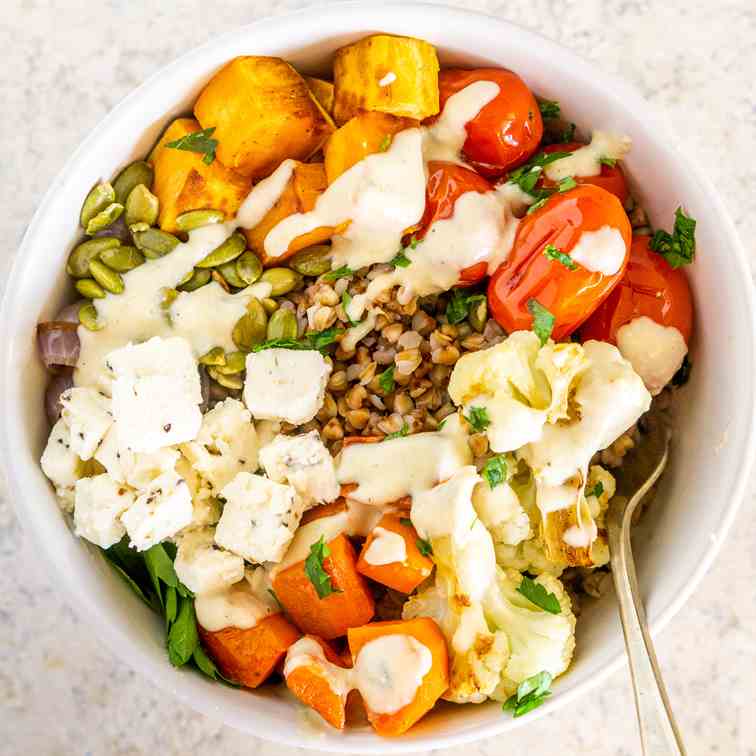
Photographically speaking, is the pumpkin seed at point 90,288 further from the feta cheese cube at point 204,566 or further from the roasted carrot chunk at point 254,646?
the roasted carrot chunk at point 254,646

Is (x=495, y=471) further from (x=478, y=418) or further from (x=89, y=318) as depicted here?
(x=89, y=318)

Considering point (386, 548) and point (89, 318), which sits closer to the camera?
point (386, 548)

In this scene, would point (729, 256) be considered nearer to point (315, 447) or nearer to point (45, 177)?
point (315, 447)

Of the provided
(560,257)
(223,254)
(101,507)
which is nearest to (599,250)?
(560,257)

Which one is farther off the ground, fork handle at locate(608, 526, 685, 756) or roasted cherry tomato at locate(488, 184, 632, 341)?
roasted cherry tomato at locate(488, 184, 632, 341)

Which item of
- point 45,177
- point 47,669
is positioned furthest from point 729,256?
point 47,669

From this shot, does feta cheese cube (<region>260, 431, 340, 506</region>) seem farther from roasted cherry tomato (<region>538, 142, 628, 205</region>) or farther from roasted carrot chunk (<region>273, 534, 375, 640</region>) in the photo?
roasted cherry tomato (<region>538, 142, 628, 205</region>)

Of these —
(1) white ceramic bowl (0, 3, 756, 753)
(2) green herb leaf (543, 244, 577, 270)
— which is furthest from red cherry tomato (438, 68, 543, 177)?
Answer: (2) green herb leaf (543, 244, 577, 270)

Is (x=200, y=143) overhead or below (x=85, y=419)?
overhead
